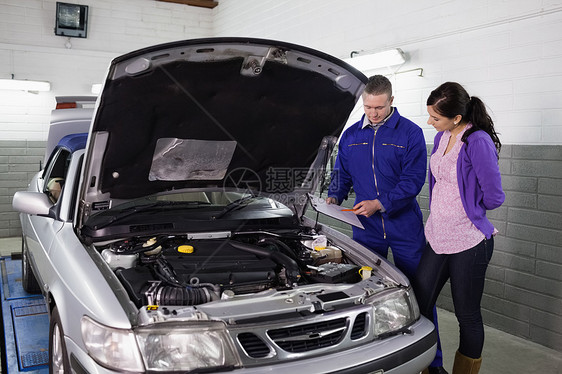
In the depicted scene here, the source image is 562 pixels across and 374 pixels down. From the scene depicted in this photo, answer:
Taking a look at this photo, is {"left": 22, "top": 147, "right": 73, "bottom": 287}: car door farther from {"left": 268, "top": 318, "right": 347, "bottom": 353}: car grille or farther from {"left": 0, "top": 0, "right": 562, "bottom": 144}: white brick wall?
{"left": 0, "top": 0, "right": 562, "bottom": 144}: white brick wall

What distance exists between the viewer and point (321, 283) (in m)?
2.25

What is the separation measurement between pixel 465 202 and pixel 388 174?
0.62 meters

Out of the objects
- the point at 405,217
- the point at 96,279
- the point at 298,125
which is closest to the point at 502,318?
the point at 405,217

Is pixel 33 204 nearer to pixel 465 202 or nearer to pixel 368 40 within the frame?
pixel 465 202

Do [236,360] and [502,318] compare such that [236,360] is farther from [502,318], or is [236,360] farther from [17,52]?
[17,52]

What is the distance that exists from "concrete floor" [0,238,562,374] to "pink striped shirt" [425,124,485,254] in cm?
113

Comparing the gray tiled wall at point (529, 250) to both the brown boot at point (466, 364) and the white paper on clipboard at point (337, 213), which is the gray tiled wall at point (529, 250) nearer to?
the brown boot at point (466, 364)

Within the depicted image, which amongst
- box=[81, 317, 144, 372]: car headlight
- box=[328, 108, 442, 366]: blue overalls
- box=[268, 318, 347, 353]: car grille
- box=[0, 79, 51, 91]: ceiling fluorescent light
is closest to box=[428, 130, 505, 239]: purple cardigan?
box=[328, 108, 442, 366]: blue overalls

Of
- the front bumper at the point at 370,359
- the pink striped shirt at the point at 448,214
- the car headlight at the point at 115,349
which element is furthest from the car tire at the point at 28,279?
the pink striped shirt at the point at 448,214

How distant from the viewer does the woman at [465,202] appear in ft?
7.77

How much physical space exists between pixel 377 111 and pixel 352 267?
0.97 m

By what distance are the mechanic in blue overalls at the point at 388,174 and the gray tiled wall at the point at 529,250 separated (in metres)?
1.20

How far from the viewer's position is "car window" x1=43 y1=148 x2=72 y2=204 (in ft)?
11.5

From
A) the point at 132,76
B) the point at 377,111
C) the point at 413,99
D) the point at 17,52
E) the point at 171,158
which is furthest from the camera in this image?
the point at 17,52
